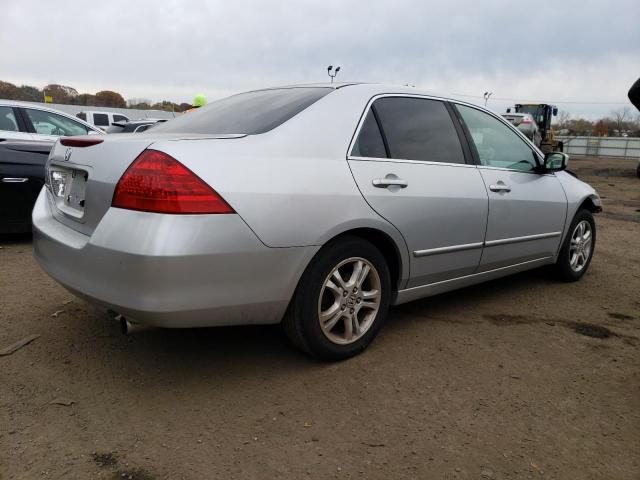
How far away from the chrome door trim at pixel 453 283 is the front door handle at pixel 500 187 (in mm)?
597

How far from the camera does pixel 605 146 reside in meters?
39.3

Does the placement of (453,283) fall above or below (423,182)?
below

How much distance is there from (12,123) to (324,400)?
21.8 ft

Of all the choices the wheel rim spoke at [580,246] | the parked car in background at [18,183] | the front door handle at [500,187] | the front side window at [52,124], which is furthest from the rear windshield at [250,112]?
the front side window at [52,124]

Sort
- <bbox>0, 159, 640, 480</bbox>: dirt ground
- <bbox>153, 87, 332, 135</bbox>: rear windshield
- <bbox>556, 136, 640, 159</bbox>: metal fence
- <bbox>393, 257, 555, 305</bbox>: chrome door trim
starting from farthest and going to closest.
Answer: <bbox>556, 136, 640, 159</bbox>: metal fence, <bbox>393, 257, 555, 305</bbox>: chrome door trim, <bbox>153, 87, 332, 135</bbox>: rear windshield, <bbox>0, 159, 640, 480</bbox>: dirt ground

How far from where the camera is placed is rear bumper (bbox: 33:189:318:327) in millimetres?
2248

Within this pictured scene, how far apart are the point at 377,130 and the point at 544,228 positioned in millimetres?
1944

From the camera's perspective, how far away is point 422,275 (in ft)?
11.0

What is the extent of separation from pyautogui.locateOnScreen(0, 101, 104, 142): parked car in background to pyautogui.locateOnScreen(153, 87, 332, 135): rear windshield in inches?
176

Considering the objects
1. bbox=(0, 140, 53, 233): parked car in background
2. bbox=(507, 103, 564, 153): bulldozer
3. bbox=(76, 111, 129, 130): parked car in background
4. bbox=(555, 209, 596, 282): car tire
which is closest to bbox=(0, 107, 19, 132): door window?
bbox=(0, 140, 53, 233): parked car in background

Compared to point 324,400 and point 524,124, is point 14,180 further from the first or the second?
point 524,124

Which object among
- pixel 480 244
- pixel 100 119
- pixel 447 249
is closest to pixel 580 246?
pixel 480 244

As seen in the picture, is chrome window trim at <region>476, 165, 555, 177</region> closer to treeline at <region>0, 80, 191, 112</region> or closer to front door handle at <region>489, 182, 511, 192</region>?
front door handle at <region>489, 182, 511, 192</region>

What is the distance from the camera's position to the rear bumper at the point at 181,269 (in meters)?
2.25
